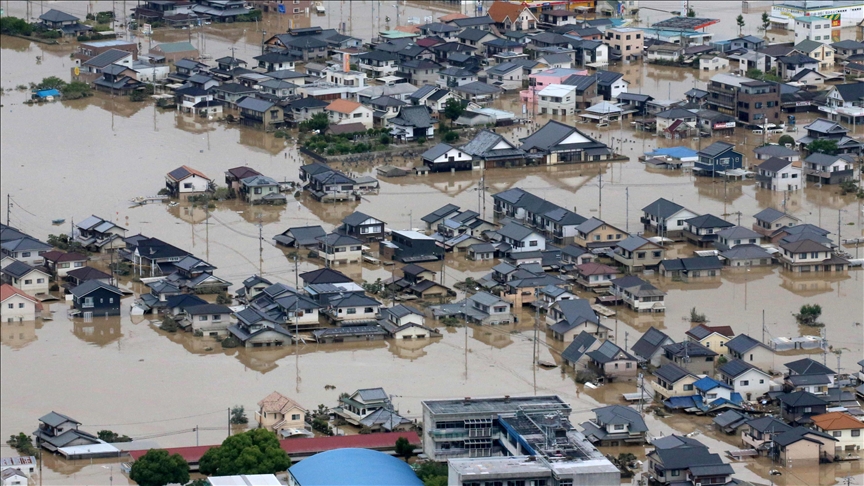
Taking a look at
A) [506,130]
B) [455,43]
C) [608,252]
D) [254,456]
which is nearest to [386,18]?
[455,43]

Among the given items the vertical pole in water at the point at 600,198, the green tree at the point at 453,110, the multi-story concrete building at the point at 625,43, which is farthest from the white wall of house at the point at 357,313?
the multi-story concrete building at the point at 625,43

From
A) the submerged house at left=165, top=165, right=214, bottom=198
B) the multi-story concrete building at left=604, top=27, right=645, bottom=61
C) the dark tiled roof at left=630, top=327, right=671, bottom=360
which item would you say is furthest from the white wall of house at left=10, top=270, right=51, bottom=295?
the multi-story concrete building at left=604, top=27, right=645, bottom=61

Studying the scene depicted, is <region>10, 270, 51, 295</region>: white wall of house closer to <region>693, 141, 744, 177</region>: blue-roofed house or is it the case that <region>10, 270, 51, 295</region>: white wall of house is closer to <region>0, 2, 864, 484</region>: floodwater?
<region>0, 2, 864, 484</region>: floodwater

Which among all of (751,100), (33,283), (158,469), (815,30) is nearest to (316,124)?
(751,100)

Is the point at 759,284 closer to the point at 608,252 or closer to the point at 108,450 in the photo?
the point at 608,252

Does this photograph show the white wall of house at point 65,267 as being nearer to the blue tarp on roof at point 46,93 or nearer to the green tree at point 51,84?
the blue tarp on roof at point 46,93
